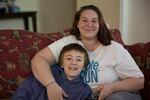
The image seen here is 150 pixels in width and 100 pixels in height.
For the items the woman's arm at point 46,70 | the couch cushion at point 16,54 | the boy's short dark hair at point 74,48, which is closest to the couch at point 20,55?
the couch cushion at point 16,54

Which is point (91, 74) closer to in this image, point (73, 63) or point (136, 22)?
point (73, 63)

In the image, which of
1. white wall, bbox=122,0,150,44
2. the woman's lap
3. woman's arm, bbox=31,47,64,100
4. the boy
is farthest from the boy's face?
white wall, bbox=122,0,150,44

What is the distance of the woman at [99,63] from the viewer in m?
1.73

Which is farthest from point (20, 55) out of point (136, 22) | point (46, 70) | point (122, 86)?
point (136, 22)

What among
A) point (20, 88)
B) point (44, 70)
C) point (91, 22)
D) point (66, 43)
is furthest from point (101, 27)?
point (20, 88)

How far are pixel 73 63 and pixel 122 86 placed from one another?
0.33 m

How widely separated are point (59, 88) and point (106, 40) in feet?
1.51

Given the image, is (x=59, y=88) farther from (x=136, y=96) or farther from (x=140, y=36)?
(x=140, y=36)

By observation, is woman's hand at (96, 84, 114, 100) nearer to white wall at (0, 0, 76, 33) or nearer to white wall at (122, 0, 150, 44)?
white wall at (122, 0, 150, 44)

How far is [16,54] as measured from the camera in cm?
194

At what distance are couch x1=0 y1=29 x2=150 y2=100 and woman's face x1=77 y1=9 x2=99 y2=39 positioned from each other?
259 mm

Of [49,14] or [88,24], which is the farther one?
[49,14]

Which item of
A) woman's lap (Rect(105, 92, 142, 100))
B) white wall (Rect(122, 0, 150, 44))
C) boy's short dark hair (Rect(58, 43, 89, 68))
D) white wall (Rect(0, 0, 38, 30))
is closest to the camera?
woman's lap (Rect(105, 92, 142, 100))

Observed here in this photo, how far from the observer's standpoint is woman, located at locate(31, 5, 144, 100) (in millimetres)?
1726
